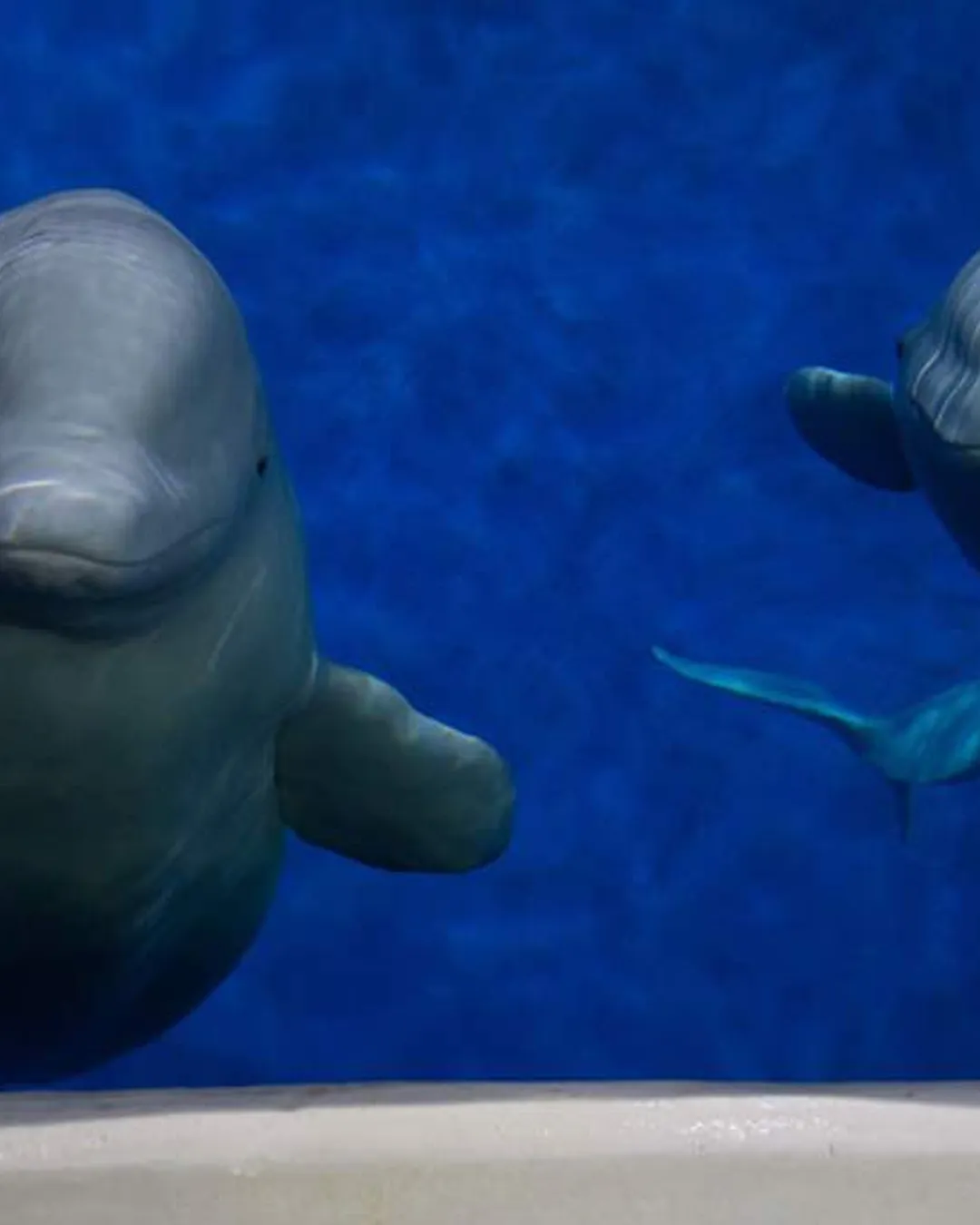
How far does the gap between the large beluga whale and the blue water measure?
1249 mm

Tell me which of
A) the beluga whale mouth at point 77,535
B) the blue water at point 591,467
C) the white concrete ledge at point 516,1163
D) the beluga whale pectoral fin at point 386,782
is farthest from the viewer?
the blue water at point 591,467

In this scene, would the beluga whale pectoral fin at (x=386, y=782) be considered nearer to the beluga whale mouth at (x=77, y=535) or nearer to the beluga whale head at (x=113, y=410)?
the beluga whale head at (x=113, y=410)

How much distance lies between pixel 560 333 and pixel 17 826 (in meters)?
4.19

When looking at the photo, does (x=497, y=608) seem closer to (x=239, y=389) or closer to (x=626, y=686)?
(x=626, y=686)

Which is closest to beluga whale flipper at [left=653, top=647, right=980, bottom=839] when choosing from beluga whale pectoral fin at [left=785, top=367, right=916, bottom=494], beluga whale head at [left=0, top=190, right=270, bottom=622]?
beluga whale pectoral fin at [left=785, top=367, right=916, bottom=494]

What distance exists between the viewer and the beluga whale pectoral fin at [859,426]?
494cm

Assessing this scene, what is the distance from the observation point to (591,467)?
6777 mm

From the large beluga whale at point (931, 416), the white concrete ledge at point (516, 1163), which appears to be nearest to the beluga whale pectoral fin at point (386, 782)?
the large beluga whale at point (931, 416)

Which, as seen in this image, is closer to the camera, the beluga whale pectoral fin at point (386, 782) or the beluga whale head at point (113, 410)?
the beluga whale head at point (113, 410)

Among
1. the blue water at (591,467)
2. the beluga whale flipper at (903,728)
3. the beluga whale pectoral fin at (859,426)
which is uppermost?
the beluga whale pectoral fin at (859,426)

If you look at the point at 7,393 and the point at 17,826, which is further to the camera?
the point at 17,826

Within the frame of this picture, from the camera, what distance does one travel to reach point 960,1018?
17.5 feet

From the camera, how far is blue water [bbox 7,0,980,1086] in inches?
214

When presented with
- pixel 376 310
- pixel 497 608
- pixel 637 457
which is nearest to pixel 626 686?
pixel 497 608
